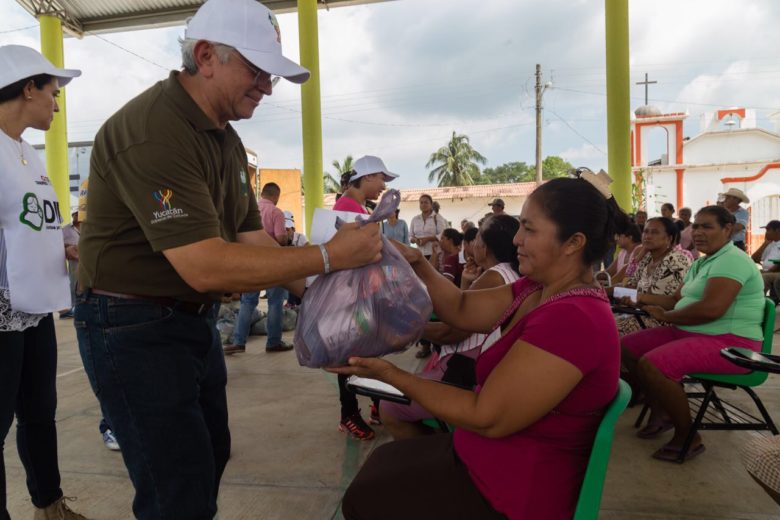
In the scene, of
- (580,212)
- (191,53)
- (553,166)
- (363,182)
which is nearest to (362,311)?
(580,212)

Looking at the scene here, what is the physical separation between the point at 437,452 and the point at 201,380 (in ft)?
2.46

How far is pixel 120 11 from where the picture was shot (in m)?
12.0

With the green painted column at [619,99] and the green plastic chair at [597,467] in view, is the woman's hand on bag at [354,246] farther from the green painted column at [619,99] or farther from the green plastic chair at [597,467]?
the green painted column at [619,99]

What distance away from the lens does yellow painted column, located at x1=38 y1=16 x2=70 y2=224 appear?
38.3 feet

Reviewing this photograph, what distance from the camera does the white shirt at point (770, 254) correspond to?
7855 millimetres

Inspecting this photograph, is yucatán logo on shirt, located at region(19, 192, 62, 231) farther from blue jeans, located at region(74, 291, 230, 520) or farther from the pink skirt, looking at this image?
the pink skirt

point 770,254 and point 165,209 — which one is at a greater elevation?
point 165,209

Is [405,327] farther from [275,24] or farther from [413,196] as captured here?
[413,196]

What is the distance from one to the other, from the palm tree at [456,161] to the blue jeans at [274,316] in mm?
32314

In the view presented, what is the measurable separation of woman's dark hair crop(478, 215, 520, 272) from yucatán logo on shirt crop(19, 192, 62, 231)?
6.82 ft

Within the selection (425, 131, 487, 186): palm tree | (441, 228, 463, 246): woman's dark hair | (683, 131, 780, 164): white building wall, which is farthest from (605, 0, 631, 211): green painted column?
(425, 131, 487, 186): palm tree

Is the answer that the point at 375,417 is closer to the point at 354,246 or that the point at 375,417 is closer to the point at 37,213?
the point at 37,213

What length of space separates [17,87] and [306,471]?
A: 2227mm

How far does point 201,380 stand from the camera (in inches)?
66.0
